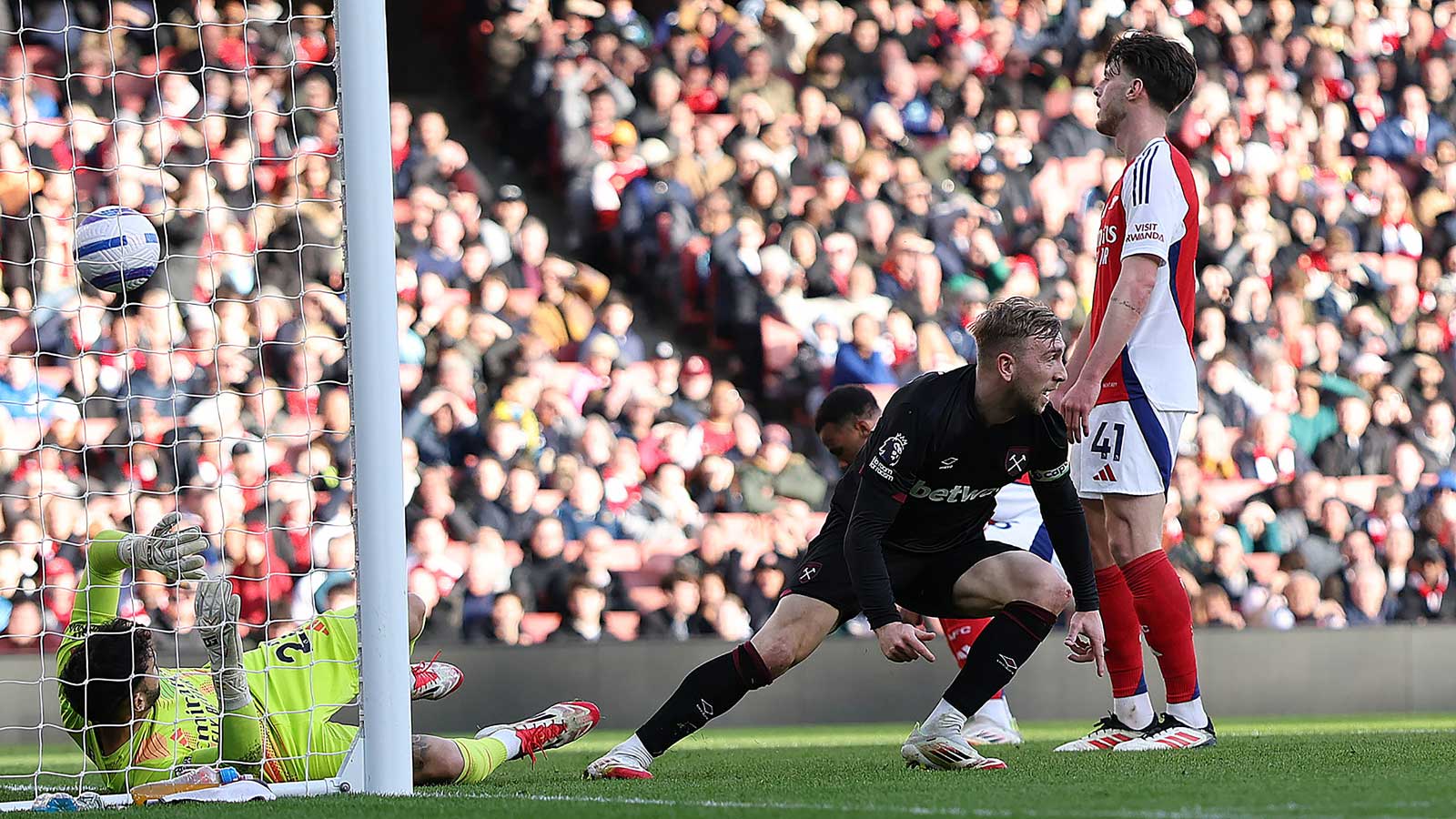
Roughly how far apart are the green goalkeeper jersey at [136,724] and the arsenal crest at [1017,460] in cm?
210

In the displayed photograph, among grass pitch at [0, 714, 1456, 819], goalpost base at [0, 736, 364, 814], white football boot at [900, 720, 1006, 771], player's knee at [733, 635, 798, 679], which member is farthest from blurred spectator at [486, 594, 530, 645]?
goalpost base at [0, 736, 364, 814]

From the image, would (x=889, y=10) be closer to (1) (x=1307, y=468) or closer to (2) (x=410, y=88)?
(2) (x=410, y=88)

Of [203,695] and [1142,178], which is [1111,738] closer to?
[1142,178]

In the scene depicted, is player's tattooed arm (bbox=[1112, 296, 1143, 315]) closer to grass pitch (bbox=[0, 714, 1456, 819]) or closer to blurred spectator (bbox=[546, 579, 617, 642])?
grass pitch (bbox=[0, 714, 1456, 819])

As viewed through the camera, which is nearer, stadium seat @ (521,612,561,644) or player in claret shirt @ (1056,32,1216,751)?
player in claret shirt @ (1056,32,1216,751)

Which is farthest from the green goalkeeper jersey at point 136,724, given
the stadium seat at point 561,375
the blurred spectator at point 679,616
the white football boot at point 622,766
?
the stadium seat at point 561,375

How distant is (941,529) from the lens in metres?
4.70

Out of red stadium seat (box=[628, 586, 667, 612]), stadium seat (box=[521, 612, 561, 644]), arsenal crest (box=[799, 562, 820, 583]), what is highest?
arsenal crest (box=[799, 562, 820, 583])

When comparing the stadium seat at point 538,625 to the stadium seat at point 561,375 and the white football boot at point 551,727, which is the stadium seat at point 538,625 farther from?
the white football boot at point 551,727

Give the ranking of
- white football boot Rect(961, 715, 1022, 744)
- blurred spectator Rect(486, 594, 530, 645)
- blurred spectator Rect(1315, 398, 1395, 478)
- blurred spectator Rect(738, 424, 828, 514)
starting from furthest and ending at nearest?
blurred spectator Rect(1315, 398, 1395, 478)
blurred spectator Rect(738, 424, 828, 514)
blurred spectator Rect(486, 594, 530, 645)
white football boot Rect(961, 715, 1022, 744)

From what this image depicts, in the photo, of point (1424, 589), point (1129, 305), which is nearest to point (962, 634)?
point (1129, 305)

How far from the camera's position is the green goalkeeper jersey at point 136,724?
4.20 meters

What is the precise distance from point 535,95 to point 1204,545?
4564mm

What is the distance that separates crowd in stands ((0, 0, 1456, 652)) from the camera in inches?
Result: 328
